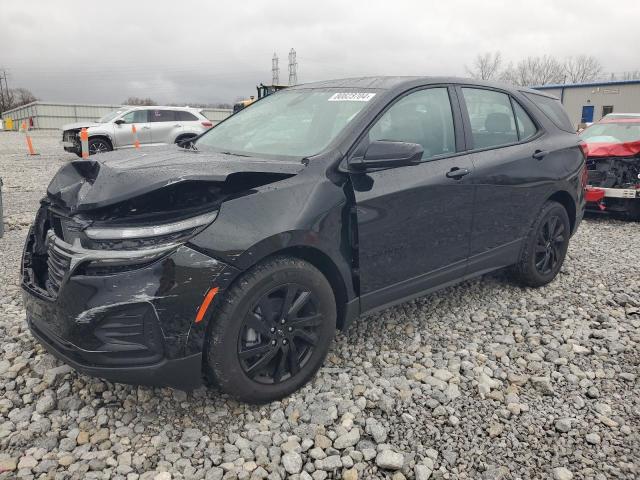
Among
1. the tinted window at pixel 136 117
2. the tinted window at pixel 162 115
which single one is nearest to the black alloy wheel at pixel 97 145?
the tinted window at pixel 136 117

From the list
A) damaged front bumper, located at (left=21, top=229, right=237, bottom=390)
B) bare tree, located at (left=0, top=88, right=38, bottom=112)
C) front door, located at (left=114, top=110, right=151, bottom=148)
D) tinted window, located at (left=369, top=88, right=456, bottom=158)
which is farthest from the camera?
bare tree, located at (left=0, top=88, right=38, bottom=112)

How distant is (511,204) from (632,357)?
1.31 meters

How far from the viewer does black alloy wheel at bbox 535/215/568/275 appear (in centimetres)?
432

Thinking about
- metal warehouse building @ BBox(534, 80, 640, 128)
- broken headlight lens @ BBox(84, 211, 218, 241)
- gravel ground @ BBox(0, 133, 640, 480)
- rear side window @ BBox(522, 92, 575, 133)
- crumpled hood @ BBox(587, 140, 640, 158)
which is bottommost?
gravel ground @ BBox(0, 133, 640, 480)

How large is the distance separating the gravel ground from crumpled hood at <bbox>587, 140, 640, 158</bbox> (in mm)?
4532

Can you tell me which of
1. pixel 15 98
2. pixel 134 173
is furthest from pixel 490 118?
pixel 15 98

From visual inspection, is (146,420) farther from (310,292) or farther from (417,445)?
(417,445)

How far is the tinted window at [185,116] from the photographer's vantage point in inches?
639

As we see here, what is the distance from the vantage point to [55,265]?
2.46 meters

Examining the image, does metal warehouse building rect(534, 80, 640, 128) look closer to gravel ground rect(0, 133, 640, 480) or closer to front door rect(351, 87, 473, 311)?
front door rect(351, 87, 473, 311)

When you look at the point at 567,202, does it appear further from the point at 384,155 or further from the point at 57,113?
the point at 57,113

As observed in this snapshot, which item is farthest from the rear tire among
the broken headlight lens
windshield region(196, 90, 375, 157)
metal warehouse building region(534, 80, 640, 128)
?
metal warehouse building region(534, 80, 640, 128)

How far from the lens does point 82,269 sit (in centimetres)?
226

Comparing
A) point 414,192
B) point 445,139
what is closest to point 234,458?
point 414,192
